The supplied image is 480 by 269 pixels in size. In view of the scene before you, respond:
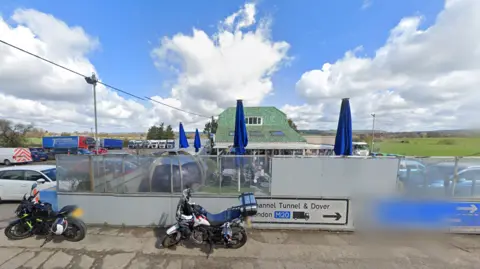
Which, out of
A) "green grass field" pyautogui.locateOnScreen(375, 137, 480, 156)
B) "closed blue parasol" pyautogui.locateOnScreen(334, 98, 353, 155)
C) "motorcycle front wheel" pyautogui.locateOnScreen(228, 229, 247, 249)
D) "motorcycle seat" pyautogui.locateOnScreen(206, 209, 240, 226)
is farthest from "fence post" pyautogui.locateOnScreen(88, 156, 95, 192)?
"green grass field" pyautogui.locateOnScreen(375, 137, 480, 156)

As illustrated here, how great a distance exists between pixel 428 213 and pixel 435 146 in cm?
1232

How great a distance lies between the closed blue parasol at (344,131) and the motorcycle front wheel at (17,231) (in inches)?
337

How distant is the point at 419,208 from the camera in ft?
16.6

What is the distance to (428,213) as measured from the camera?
5098 mm

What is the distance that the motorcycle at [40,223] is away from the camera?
4840mm

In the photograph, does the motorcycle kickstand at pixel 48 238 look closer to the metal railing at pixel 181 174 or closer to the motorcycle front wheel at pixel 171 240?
the metal railing at pixel 181 174

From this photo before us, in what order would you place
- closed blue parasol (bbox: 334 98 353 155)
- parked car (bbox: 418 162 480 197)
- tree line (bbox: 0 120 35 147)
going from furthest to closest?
tree line (bbox: 0 120 35 147) → closed blue parasol (bbox: 334 98 353 155) → parked car (bbox: 418 162 480 197)

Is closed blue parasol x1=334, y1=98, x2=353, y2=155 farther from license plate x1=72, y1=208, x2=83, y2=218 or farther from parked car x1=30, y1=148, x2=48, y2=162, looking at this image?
parked car x1=30, y1=148, x2=48, y2=162

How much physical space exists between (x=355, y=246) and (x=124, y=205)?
6.08 m

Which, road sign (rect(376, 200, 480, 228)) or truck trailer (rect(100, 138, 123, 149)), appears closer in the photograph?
road sign (rect(376, 200, 480, 228))

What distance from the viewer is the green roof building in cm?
2191

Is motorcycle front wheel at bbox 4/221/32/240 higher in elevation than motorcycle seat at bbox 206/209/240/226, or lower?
lower

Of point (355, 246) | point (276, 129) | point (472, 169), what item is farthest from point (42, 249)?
point (276, 129)

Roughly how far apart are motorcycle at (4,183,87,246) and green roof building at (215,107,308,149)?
1546 cm
